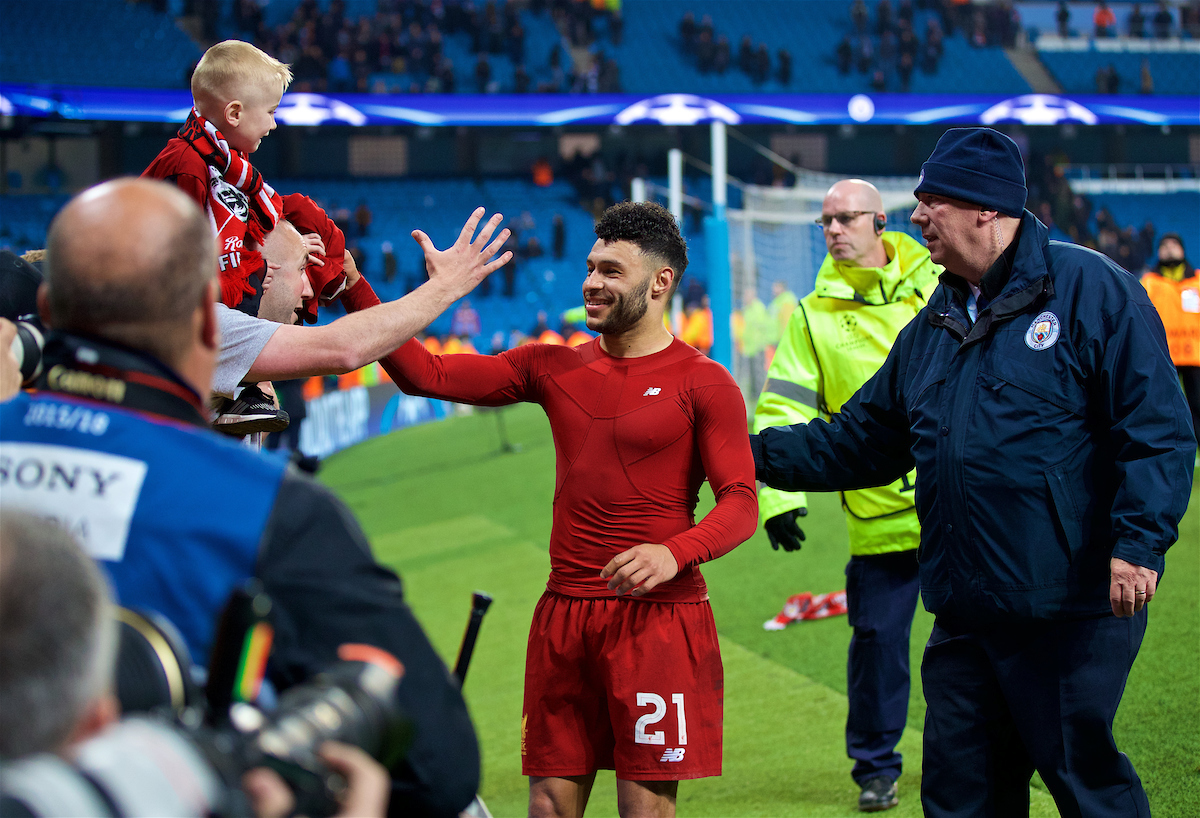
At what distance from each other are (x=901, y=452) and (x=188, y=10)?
28738 millimetres

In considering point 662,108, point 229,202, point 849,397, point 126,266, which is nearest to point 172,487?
point 126,266

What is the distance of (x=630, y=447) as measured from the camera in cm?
313

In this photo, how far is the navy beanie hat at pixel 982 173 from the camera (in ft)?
9.56

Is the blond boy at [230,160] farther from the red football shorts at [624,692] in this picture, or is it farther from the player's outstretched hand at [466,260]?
the red football shorts at [624,692]

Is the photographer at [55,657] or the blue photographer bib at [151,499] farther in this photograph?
the blue photographer bib at [151,499]

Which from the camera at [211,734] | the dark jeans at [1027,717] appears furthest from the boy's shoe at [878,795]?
the camera at [211,734]

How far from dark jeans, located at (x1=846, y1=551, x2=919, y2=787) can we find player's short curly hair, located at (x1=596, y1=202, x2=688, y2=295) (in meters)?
1.75

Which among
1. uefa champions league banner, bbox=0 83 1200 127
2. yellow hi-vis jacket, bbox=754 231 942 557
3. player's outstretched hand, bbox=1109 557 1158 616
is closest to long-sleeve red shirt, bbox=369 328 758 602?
player's outstretched hand, bbox=1109 557 1158 616

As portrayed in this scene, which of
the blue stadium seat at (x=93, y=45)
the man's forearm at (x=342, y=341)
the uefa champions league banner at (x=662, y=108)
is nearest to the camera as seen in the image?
the man's forearm at (x=342, y=341)

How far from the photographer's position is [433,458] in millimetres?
14445

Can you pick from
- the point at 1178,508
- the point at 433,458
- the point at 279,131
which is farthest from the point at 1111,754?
the point at 279,131

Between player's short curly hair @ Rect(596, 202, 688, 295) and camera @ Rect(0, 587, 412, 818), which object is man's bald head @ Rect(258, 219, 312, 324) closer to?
player's short curly hair @ Rect(596, 202, 688, 295)

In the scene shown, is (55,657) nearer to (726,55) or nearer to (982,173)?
(982,173)

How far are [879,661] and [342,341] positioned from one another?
2734 mm
